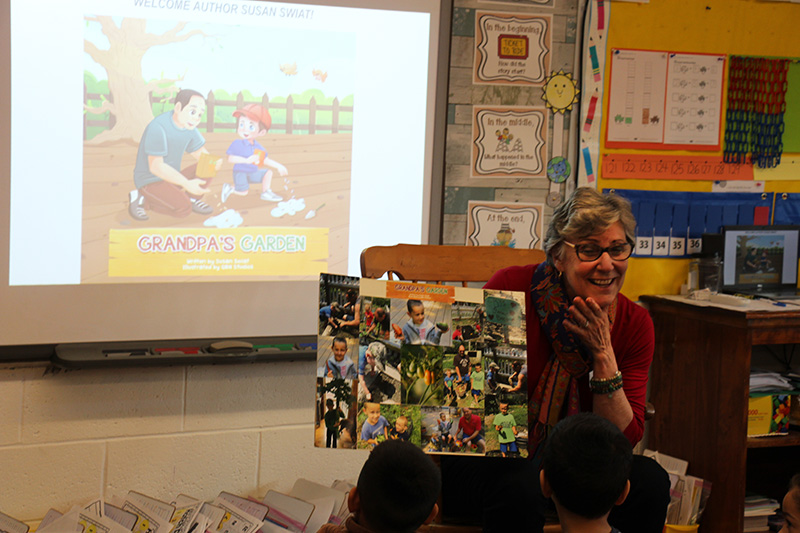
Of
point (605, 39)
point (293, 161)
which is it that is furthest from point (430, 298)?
point (605, 39)

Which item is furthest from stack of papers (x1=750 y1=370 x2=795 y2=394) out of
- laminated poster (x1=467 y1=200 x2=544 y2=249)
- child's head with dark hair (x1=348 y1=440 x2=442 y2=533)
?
child's head with dark hair (x1=348 y1=440 x2=442 y2=533)

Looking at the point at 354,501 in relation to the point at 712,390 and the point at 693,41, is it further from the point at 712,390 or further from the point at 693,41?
the point at 693,41

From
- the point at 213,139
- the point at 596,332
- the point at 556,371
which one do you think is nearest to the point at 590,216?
the point at 596,332

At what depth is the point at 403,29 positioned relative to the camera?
94.8 inches

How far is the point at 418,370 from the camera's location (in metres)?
1.50

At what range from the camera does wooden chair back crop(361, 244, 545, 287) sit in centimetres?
189

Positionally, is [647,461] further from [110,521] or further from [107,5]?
[107,5]

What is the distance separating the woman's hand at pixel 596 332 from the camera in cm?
159

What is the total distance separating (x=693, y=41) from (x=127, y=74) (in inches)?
79.7

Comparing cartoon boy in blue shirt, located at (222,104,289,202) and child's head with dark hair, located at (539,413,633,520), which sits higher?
cartoon boy in blue shirt, located at (222,104,289,202)

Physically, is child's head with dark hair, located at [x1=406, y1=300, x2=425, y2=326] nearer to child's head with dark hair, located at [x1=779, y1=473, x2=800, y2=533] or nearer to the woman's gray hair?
the woman's gray hair

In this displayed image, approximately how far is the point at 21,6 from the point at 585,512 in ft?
6.53

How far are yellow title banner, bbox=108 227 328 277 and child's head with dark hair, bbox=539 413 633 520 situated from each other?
127 centimetres

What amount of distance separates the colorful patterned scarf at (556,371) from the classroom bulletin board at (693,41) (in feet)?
3.69
